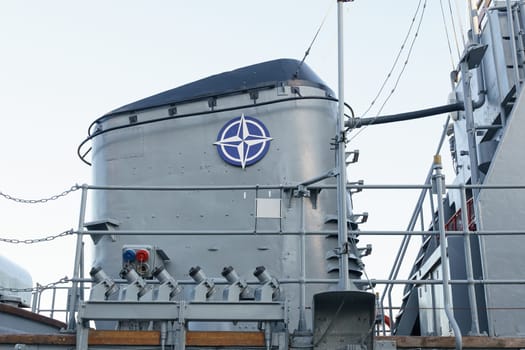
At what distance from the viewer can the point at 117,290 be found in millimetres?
5566

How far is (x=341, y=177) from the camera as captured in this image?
5332 millimetres

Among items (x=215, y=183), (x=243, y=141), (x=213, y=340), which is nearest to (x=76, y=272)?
(x=213, y=340)

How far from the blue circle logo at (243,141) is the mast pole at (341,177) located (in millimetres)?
1470

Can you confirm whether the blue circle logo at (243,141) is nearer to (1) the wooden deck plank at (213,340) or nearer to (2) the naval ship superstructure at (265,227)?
(2) the naval ship superstructure at (265,227)

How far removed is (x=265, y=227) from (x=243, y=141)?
864 mm

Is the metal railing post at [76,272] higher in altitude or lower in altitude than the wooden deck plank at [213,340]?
higher

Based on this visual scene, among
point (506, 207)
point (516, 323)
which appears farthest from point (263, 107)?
point (516, 323)

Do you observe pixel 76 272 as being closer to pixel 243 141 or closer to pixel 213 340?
pixel 213 340

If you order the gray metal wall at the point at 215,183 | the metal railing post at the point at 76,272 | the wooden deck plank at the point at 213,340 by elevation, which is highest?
the gray metal wall at the point at 215,183

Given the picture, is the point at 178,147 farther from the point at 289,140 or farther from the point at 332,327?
the point at 332,327

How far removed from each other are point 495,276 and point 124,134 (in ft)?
12.4

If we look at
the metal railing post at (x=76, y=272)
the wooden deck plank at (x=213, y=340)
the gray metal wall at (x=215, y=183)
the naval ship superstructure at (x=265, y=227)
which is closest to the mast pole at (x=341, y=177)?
the naval ship superstructure at (x=265, y=227)

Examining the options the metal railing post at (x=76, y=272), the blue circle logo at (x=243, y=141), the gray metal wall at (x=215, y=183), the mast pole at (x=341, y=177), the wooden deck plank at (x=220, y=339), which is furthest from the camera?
the blue circle logo at (x=243, y=141)

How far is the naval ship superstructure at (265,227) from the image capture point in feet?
17.3
